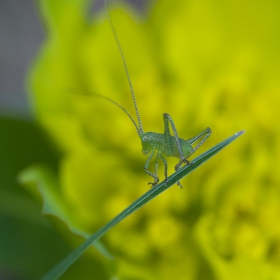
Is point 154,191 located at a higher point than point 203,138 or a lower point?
lower

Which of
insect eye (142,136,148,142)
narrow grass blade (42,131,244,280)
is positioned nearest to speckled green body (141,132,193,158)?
insect eye (142,136,148,142)

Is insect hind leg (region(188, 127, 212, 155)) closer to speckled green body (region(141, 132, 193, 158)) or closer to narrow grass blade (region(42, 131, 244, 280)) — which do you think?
speckled green body (region(141, 132, 193, 158))

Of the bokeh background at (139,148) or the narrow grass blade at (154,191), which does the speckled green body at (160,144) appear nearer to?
the bokeh background at (139,148)

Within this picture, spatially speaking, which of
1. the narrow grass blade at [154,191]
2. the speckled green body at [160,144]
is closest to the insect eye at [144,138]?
the speckled green body at [160,144]

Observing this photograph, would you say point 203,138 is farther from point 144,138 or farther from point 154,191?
point 154,191

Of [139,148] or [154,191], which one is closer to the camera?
[154,191]

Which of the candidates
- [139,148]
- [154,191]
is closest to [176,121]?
[139,148]

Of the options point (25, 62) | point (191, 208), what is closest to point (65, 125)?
point (191, 208)

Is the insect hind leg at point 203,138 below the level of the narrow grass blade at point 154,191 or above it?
above

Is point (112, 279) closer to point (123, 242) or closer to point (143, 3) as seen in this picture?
point (123, 242)

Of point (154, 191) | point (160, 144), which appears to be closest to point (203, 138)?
point (160, 144)
